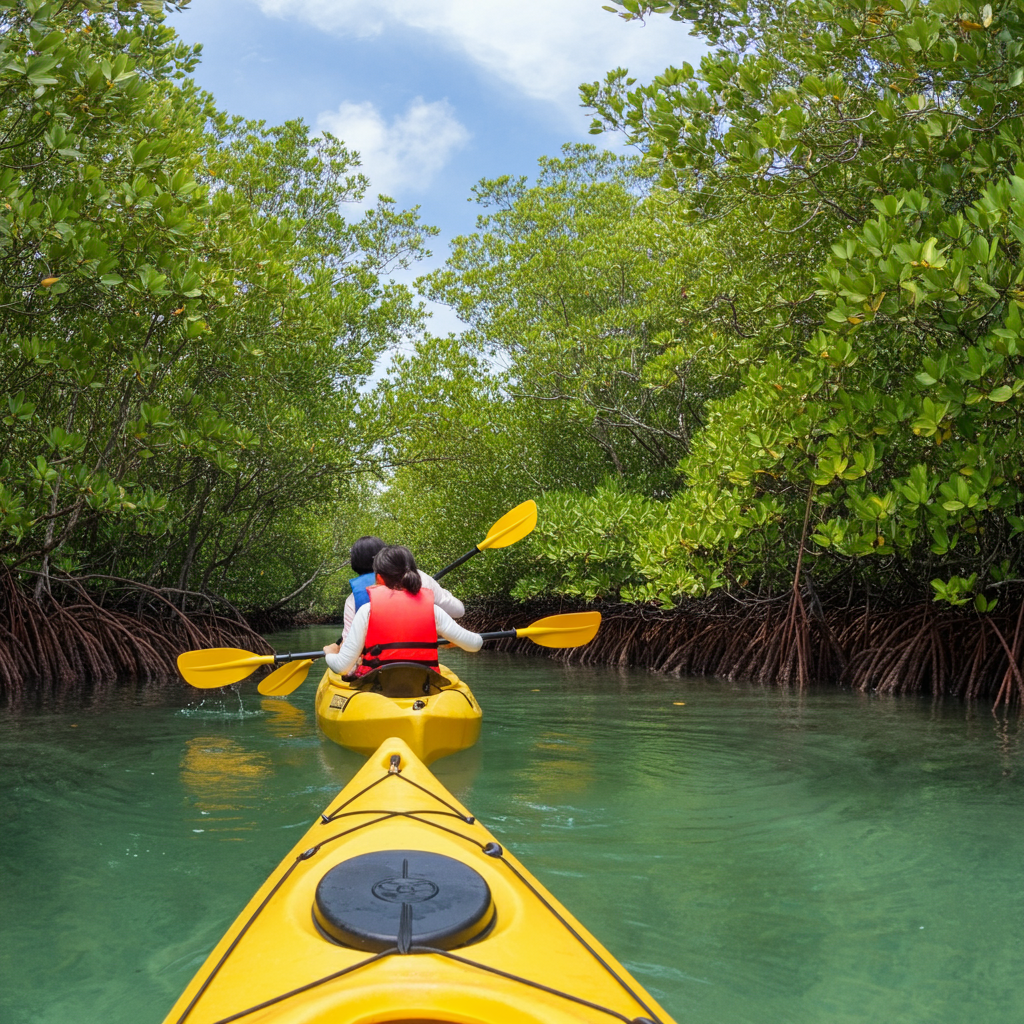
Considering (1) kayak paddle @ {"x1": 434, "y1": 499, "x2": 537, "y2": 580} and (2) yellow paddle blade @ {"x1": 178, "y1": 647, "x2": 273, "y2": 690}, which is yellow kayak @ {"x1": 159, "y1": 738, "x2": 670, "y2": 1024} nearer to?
(2) yellow paddle blade @ {"x1": 178, "y1": 647, "x2": 273, "y2": 690}

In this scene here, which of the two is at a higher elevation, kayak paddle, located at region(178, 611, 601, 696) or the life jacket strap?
the life jacket strap

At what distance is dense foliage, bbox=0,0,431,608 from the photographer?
5.13m

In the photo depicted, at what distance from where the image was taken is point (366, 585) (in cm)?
529

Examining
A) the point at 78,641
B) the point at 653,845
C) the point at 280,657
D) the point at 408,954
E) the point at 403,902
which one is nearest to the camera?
the point at 408,954

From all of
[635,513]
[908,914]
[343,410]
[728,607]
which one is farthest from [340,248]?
[908,914]

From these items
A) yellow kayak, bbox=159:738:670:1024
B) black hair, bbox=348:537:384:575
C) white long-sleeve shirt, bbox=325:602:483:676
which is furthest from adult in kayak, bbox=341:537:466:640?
yellow kayak, bbox=159:738:670:1024

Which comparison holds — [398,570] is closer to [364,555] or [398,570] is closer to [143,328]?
[364,555]

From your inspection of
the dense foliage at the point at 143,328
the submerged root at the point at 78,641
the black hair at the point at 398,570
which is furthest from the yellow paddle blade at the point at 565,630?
the submerged root at the point at 78,641

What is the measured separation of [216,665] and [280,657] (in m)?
0.42

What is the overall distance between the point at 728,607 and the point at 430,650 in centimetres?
492

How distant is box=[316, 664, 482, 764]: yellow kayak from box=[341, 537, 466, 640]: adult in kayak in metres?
0.40

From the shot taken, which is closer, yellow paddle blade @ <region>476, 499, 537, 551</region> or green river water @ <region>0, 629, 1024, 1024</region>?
green river water @ <region>0, 629, 1024, 1024</region>

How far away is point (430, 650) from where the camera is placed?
4.45 metres

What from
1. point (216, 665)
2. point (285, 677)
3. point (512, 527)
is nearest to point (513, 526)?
point (512, 527)
